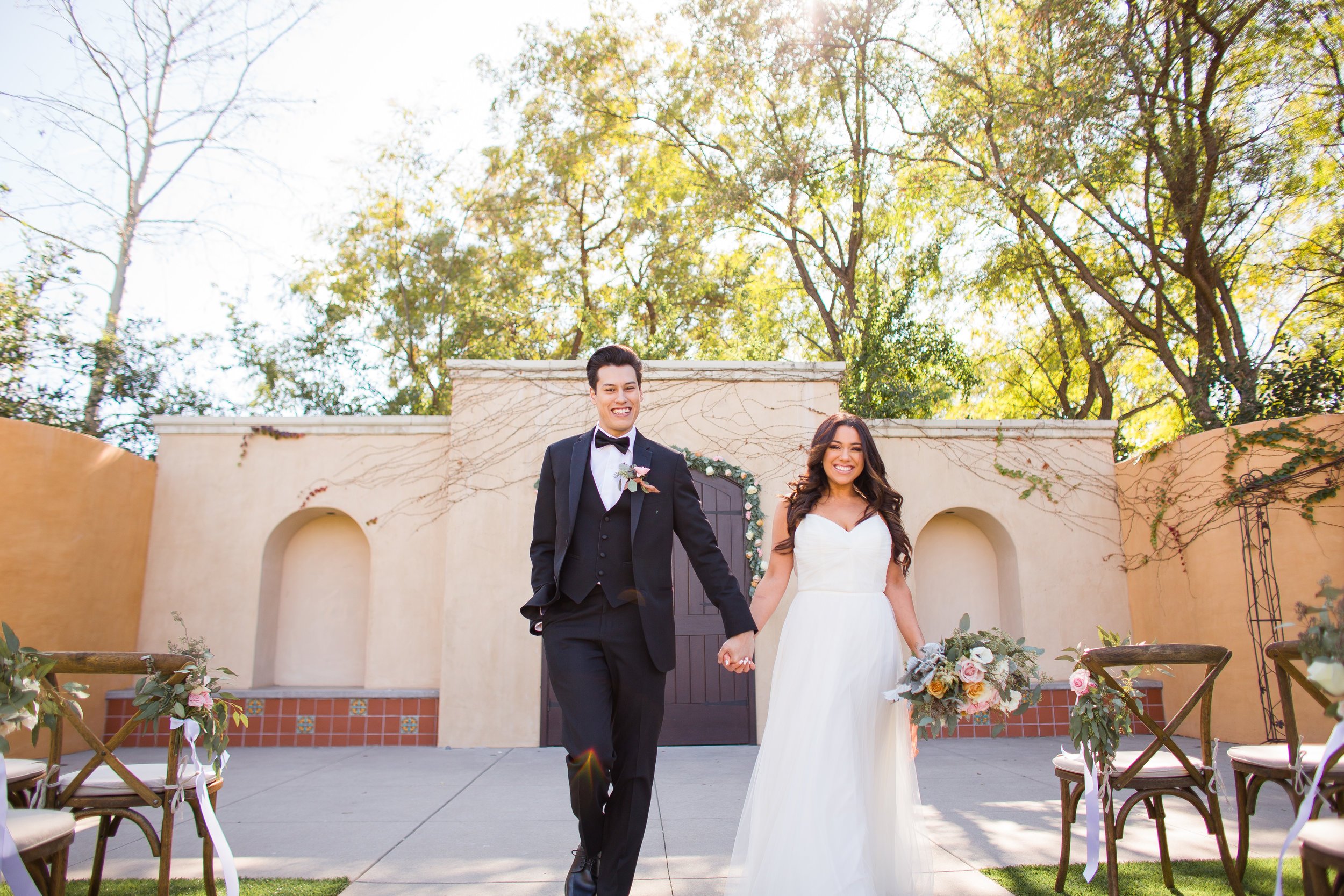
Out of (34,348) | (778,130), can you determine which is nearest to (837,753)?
(34,348)

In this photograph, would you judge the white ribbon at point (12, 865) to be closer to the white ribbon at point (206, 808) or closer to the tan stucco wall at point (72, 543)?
the white ribbon at point (206, 808)

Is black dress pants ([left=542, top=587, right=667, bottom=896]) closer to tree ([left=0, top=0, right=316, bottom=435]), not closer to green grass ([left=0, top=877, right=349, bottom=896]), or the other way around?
green grass ([left=0, top=877, right=349, bottom=896])

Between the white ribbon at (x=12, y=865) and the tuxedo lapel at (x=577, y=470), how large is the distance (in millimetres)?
1666

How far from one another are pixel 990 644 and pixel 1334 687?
124cm

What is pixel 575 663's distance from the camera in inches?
111

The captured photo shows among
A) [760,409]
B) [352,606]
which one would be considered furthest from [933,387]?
[352,606]

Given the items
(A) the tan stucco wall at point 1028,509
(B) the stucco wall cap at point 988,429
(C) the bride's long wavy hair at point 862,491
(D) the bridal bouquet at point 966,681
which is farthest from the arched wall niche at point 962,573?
(D) the bridal bouquet at point 966,681

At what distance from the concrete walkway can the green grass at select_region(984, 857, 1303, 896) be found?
0.41 ft

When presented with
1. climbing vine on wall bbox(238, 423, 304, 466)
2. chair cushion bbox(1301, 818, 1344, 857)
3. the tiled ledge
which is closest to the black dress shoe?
chair cushion bbox(1301, 818, 1344, 857)

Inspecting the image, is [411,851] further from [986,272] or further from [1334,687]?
[986,272]

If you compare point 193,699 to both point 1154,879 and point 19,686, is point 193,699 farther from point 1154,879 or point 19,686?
point 1154,879

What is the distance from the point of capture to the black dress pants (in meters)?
2.73

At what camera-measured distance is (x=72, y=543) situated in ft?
22.7

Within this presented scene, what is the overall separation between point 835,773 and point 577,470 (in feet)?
4.66
